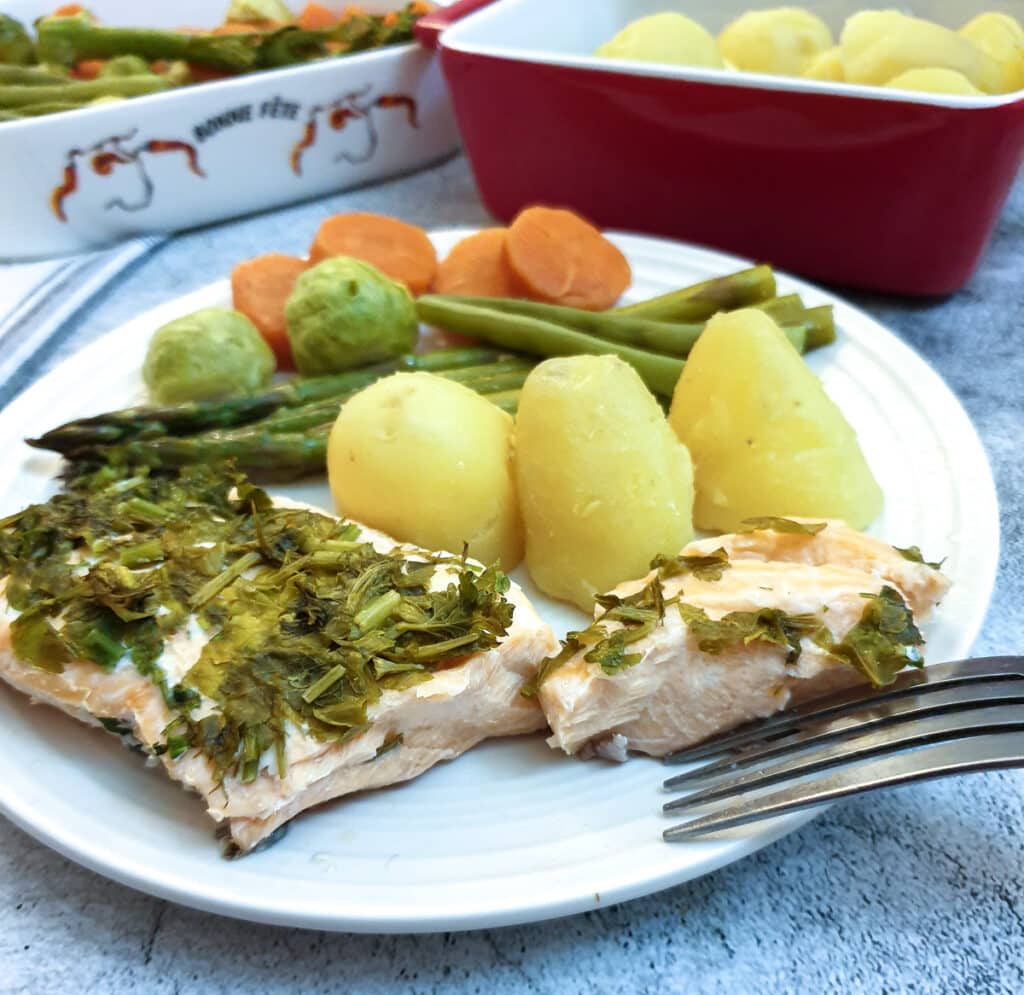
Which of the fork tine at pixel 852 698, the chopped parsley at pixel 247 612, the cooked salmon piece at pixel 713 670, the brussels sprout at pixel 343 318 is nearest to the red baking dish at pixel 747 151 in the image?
the brussels sprout at pixel 343 318

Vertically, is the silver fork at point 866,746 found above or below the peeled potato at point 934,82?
below

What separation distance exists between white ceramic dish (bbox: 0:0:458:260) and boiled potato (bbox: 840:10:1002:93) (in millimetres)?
1565

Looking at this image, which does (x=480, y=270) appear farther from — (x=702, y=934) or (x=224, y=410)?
(x=702, y=934)

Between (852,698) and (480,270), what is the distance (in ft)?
5.42

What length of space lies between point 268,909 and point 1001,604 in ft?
4.91

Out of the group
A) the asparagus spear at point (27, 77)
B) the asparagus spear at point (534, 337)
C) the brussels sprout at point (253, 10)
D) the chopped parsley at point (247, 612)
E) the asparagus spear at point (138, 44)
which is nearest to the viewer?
the chopped parsley at point (247, 612)

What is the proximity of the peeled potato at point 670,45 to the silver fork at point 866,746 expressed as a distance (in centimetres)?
214

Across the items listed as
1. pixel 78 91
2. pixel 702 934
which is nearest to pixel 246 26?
pixel 78 91

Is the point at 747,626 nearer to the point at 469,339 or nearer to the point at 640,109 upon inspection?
the point at 469,339

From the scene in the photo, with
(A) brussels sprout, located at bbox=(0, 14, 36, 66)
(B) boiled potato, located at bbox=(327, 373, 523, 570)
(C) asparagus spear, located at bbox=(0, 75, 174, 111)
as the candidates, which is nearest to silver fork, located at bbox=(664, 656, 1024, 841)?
(B) boiled potato, located at bbox=(327, 373, 523, 570)

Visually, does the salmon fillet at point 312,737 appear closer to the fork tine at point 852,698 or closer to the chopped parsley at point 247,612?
the chopped parsley at point 247,612

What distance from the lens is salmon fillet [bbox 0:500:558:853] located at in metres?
1.25

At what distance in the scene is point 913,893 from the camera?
133 cm

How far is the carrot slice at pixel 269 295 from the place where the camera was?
245 cm
